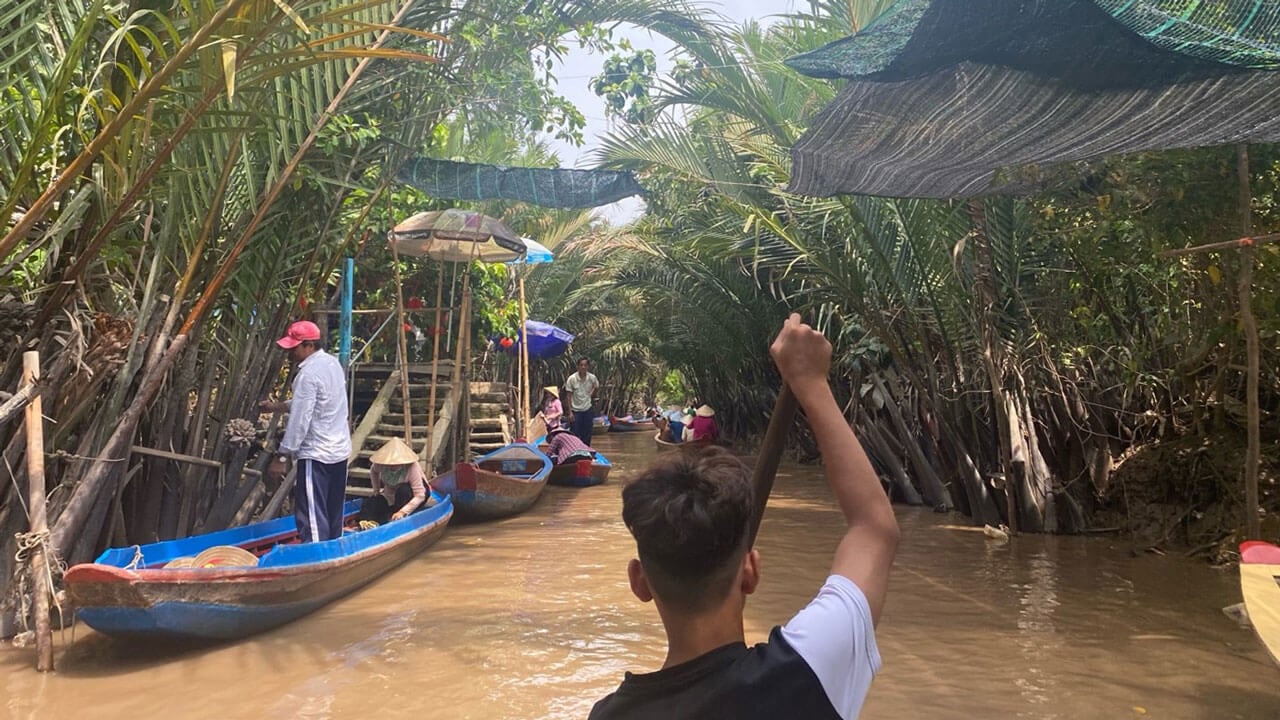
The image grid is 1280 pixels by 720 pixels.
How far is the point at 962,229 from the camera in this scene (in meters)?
7.88

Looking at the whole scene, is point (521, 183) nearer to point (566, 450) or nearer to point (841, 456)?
point (566, 450)

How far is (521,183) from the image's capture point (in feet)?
29.3

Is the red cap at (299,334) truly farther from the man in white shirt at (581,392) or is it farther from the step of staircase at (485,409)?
the man in white shirt at (581,392)

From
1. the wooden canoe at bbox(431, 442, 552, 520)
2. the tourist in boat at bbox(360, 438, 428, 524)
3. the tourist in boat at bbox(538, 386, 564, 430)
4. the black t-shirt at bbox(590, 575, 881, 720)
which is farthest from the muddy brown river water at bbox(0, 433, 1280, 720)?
the tourist in boat at bbox(538, 386, 564, 430)

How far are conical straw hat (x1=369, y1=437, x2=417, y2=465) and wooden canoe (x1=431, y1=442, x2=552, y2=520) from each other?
58.9 inches

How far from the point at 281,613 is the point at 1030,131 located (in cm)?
480

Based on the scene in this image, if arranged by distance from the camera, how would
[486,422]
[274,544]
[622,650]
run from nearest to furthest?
[622,650] < [274,544] < [486,422]

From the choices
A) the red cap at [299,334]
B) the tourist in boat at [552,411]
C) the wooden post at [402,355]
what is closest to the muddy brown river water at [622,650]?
the red cap at [299,334]

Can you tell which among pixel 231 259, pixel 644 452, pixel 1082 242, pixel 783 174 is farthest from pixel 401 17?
pixel 644 452

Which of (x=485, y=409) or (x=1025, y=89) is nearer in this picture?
(x=1025, y=89)

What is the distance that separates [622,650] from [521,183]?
4.96m

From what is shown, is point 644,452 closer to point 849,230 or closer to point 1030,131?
point 849,230

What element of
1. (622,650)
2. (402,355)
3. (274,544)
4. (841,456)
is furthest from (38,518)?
(402,355)

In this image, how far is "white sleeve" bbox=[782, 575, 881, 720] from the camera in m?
1.29
